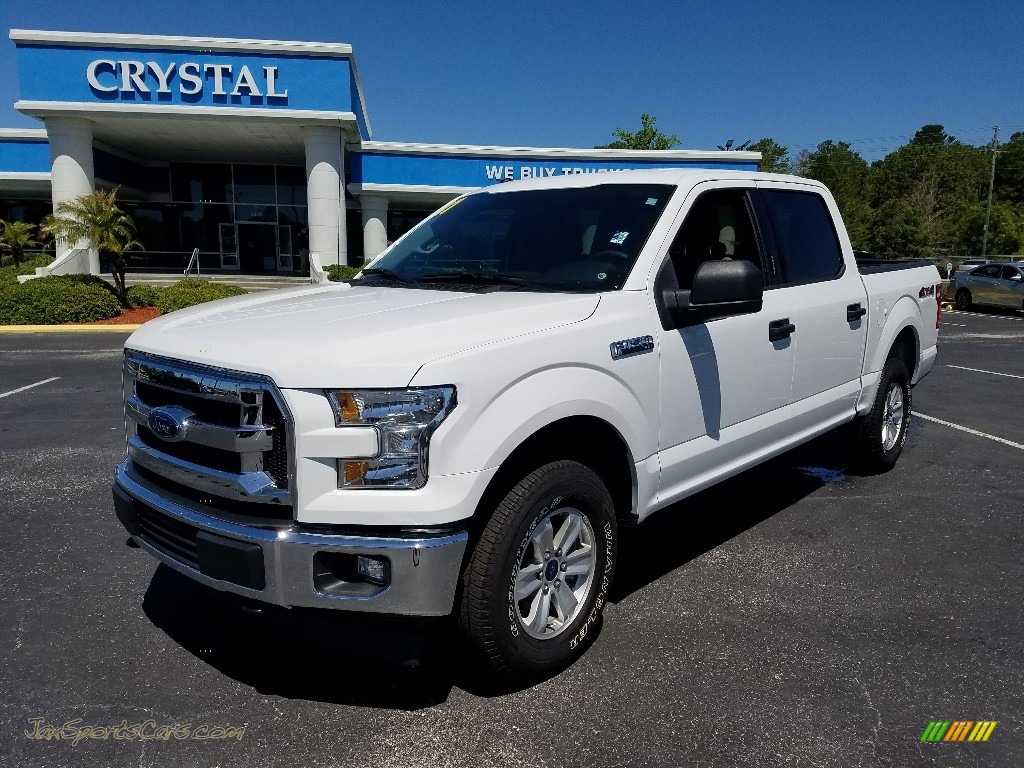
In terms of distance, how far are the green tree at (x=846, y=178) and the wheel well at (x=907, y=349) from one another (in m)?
68.5

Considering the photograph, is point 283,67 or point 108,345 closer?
point 108,345

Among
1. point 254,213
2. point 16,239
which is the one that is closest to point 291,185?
point 254,213

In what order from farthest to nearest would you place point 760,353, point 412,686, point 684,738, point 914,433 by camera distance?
point 914,433, point 760,353, point 412,686, point 684,738

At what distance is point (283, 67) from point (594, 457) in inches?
963

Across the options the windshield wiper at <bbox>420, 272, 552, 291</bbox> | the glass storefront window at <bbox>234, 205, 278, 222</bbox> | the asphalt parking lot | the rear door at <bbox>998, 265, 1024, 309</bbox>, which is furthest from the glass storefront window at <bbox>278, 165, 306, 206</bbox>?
the windshield wiper at <bbox>420, 272, 552, 291</bbox>

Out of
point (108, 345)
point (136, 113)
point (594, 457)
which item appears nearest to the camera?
point (594, 457)

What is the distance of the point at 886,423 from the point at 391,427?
463 centimetres

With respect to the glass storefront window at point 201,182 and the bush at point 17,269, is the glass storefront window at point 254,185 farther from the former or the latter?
the bush at point 17,269

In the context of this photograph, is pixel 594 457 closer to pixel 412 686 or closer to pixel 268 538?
pixel 412 686

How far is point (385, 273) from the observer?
4137 mm

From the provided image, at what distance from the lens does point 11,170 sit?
2766 cm

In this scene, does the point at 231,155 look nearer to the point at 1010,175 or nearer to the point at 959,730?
the point at 959,730

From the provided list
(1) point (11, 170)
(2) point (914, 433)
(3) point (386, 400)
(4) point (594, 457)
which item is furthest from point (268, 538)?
(1) point (11, 170)

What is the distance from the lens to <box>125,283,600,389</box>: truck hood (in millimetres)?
2504
